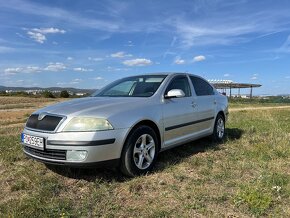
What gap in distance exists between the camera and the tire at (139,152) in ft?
15.4

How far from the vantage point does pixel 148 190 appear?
442cm

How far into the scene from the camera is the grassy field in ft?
12.3

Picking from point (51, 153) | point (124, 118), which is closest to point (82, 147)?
point (51, 153)

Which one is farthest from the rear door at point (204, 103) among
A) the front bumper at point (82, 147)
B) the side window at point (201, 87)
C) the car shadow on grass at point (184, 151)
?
the front bumper at point (82, 147)

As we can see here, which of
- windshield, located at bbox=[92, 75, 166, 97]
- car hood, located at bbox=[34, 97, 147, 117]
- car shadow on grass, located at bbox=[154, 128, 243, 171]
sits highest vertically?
windshield, located at bbox=[92, 75, 166, 97]

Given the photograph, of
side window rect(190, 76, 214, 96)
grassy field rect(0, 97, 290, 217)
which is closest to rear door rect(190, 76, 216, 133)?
side window rect(190, 76, 214, 96)

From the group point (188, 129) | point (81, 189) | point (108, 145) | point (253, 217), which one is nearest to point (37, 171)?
point (81, 189)

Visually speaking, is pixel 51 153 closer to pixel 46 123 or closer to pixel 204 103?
pixel 46 123

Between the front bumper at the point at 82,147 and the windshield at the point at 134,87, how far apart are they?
4.48ft

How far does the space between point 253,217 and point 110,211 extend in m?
1.50

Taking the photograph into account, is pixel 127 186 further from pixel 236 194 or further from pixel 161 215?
pixel 236 194

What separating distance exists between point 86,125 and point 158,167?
161cm

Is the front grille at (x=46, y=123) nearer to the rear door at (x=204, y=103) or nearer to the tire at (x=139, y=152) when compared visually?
the tire at (x=139, y=152)

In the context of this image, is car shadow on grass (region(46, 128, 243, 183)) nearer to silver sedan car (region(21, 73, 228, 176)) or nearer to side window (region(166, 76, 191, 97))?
silver sedan car (region(21, 73, 228, 176))
